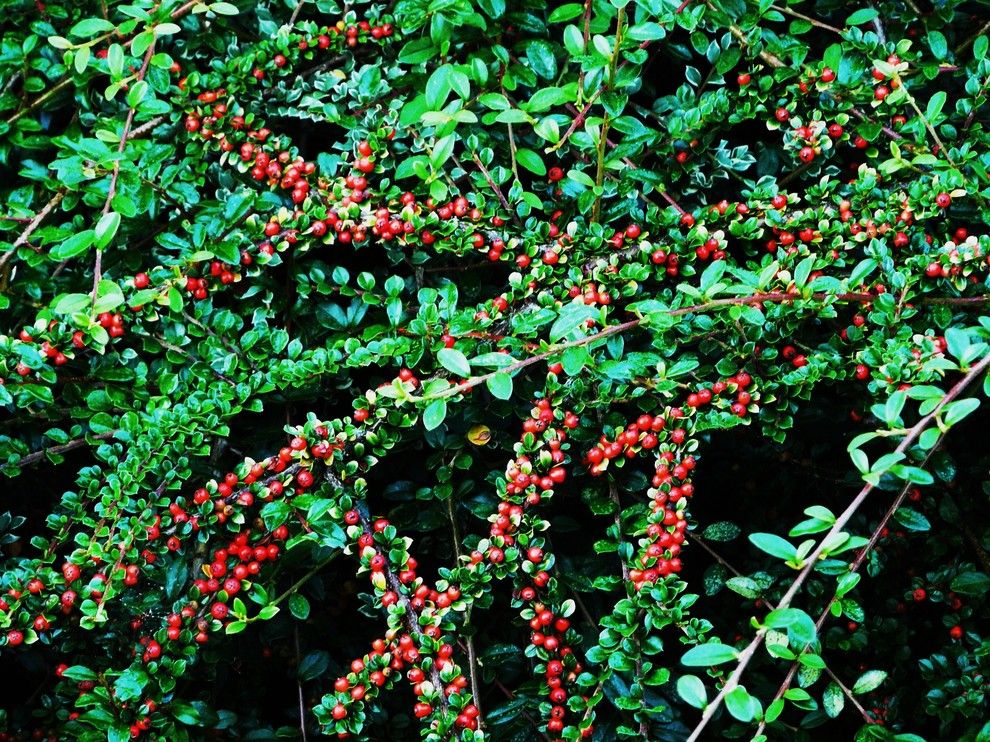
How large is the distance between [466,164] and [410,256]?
0.20m

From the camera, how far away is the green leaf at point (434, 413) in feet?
4.21

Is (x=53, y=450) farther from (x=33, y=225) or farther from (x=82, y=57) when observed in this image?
(x=82, y=57)

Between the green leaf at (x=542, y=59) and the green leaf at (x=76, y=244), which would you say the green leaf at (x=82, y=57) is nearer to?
the green leaf at (x=76, y=244)

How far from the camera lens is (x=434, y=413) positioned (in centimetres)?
130

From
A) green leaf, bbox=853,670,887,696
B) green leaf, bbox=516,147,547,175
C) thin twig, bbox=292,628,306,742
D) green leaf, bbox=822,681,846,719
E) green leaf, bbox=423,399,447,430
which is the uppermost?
green leaf, bbox=516,147,547,175

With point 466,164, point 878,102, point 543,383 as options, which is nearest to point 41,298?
point 466,164

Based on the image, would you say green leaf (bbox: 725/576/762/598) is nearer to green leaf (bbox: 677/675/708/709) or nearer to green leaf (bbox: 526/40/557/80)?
green leaf (bbox: 677/675/708/709)

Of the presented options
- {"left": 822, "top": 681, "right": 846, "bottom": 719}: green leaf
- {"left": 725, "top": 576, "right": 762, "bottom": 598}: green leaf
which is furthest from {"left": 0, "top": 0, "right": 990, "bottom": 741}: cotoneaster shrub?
{"left": 725, "top": 576, "right": 762, "bottom": 598}: green leaf

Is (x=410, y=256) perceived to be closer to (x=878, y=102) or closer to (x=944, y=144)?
(x=878, y=102)

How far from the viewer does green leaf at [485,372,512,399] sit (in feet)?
4.13

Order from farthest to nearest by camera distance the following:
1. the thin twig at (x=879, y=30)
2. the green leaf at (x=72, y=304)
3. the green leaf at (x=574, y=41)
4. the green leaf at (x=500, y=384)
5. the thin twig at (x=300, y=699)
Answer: the thin twig at (x=879, y=30), the thin twig at (x=300, y=699), the green leaf at (x=574, y=41), the green leaf at (x=72, y=304), the green leaf at (x=500, y=384)

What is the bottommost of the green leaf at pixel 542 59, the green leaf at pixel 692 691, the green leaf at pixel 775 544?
the green leaf at pixel 692 691

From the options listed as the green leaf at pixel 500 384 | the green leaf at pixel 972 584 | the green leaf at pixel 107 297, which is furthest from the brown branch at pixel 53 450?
the green leaf at pixel 972 584

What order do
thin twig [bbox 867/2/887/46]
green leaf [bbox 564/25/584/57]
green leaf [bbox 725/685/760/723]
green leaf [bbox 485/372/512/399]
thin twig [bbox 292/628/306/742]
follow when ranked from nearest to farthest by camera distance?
green leaf [bbox 725/685/760/723] → green leaf [bbox 485/372/512/399] → green leaf [bbox 564/25/584/57] → thin twig [bbox 292/628/306/742] → thin twig [bbox 867/2/887/46]
